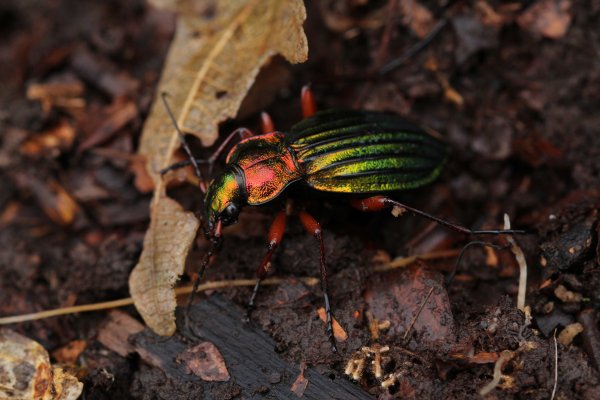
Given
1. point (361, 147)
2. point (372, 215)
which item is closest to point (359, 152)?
point (361, 147)

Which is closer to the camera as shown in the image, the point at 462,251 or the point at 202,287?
the point at 462,251

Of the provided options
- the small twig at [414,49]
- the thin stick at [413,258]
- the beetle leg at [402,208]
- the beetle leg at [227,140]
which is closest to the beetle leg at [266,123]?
the beetle leg at [227,140]

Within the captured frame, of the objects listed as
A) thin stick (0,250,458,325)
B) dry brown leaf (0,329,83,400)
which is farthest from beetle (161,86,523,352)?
dry brown leaf (0,329,83,400)

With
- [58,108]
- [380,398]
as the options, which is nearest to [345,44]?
[58,108]

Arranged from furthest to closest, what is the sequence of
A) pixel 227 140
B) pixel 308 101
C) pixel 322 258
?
1. pixel 308 101
2. pixel 227 140
3. pixel 322 258

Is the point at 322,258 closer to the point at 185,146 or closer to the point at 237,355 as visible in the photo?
the point at 237,355

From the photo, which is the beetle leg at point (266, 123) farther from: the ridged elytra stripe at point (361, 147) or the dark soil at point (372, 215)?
the ridged elytra stripe at point (361, 147)

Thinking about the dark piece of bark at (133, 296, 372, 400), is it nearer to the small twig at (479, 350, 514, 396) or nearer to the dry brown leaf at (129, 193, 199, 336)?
the dry brown leaf at (129, 193, 199, 336)
